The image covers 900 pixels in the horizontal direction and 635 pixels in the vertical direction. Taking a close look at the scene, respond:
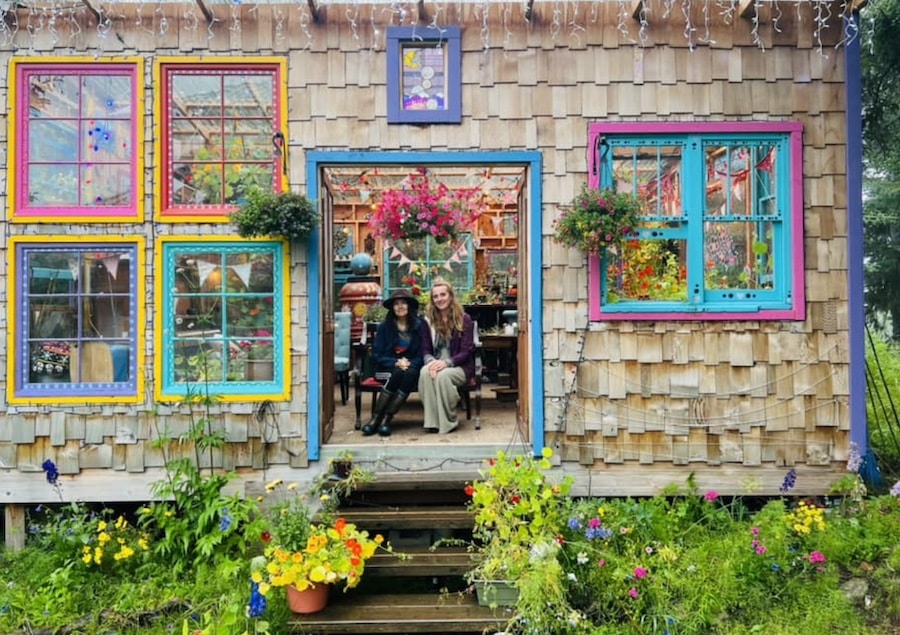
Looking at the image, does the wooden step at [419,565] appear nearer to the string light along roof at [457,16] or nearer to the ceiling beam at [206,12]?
the string light along roof at [457,16]

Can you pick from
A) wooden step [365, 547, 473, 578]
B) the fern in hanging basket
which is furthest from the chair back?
wooden step [365, 547, 473, 578]

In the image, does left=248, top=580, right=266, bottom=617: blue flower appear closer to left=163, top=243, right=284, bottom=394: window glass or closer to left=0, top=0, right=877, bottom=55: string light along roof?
left=163, top=243, right=284, bottom=394: window glass

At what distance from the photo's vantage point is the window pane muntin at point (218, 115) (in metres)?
4.07

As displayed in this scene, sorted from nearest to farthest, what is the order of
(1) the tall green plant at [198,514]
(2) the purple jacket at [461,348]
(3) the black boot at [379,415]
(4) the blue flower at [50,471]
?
(1) the tall green plant at [198,514]
(4) the blue flower at [50,471]
(3) the black boot at [379,415]
(2) the purple jacket at [461,348]

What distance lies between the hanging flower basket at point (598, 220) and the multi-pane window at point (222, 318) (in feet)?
6.09

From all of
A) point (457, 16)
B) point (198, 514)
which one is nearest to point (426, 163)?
point (457, 16)

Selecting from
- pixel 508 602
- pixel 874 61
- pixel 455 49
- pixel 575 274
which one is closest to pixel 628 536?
pixel 508 602

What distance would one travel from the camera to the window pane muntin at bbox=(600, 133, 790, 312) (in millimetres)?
4074

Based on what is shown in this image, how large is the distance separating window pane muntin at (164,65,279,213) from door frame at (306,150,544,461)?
45 centimetres

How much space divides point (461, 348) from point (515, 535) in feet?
6.58

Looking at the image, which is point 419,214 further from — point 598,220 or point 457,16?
point 598,220

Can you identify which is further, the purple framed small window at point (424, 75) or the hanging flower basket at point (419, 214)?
the hanging flower basket at point (419, 214)

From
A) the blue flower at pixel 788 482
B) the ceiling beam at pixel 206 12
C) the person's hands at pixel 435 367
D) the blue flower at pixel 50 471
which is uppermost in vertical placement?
the ceiling beam at pixel 206 12

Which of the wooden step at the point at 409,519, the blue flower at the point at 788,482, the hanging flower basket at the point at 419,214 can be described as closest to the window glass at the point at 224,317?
the wooden step at the point at 409,519
